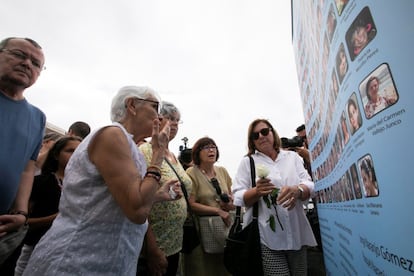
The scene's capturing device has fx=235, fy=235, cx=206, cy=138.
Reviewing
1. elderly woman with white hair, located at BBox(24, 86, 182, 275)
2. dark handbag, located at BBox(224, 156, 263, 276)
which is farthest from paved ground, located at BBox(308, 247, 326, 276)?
elderly woman with white hair, located at BBox(24, 86, 182, 275)

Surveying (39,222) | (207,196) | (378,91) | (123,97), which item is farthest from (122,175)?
(207,196)

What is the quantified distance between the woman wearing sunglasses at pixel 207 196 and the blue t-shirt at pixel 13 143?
1.54 m

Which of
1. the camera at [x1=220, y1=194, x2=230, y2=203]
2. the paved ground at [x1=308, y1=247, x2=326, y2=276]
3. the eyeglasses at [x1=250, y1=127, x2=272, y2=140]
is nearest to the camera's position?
the eyeglasses at [x1=250, y1=127, x2=272, y2=140]

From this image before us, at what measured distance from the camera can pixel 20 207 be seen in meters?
1.37

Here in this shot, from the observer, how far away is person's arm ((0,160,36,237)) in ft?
3.92

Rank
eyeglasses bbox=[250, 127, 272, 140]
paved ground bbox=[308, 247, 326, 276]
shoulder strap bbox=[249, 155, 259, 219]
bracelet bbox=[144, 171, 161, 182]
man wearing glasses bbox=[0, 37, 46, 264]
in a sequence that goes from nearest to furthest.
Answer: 1. bracelet bbox=[144, 171, 161, 182]
2. man wearing glasses bbox=[0, 37, 46, 264]
3. shoulder strap bbox=[249, 155, 259, 219]
4. eyeglasses bbox=[250, 127, 272, 140]
5. paved ground bbox=[308, 247, 326, 276]

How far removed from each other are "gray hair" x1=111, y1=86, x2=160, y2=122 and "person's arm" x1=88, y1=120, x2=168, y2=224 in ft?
1.19

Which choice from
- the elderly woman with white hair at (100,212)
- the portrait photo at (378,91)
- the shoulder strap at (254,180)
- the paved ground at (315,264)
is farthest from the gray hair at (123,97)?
the paved ground at (315,264)

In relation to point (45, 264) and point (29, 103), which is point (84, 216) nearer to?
point (45, 264)

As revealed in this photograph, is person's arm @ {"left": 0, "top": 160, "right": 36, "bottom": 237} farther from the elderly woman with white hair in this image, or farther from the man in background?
the man in background

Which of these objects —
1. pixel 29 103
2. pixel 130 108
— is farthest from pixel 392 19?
pixel 29 103

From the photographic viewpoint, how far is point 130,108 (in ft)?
4.86

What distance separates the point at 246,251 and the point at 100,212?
1.20 metres

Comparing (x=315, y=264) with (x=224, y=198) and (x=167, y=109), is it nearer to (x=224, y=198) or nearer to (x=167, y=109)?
(x=224, y=198)
